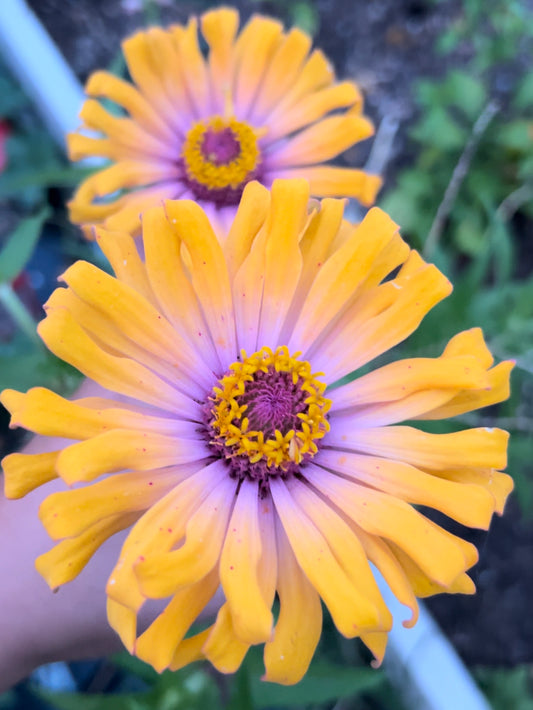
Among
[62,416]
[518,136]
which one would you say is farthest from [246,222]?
[518,136]

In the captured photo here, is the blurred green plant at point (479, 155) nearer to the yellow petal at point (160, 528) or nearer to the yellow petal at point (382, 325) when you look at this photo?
the yellow petal at point (382, 325)

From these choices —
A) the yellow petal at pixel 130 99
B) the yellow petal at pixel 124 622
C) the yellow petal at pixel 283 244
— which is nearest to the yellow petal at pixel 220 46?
the yellow petal at pixel 130 99

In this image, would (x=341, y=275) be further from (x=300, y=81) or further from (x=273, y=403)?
(x=300, y=81)

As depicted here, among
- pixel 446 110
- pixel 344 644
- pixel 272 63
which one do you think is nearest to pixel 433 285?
pixel 272 63

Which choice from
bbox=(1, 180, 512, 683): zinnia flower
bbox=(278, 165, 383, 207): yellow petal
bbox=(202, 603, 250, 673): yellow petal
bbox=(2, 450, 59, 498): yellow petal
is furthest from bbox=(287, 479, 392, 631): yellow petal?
bbox=(278, 165, 383, 207): yellow petal

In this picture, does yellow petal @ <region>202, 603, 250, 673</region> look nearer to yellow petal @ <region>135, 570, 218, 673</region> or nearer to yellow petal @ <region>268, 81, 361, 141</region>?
yellow petal @ <region>135, 570, 218, 673</region>

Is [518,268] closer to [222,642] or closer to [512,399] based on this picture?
[512,399]
